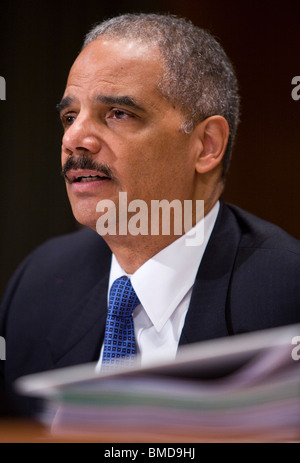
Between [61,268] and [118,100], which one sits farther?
[61,268]

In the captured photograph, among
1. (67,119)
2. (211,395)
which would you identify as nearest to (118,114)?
(67,119)

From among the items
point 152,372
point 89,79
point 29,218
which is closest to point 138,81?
point 89,79

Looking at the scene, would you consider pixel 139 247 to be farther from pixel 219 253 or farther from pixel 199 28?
pixel 199 28

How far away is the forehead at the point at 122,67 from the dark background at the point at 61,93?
0.19 m

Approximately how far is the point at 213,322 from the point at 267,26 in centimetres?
67

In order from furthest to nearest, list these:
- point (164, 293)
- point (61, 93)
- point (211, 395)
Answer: point (61, 93), point (164, 293), point (211, 395)

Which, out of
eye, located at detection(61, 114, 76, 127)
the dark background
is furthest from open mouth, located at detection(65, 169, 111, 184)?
the dark background

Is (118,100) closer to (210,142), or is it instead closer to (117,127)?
(117,127)

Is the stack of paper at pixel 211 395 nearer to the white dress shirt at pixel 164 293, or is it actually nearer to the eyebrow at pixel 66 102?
the white dress shirt at pixel 164 293

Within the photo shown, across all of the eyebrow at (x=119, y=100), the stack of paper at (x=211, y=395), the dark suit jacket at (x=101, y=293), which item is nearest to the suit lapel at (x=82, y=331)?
the dark suit jacket at (x=101, y=293)

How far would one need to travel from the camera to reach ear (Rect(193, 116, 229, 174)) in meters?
1.40

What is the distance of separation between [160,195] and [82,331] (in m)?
0.37

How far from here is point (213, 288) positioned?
54.1 inches

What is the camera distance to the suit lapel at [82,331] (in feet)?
4.73
